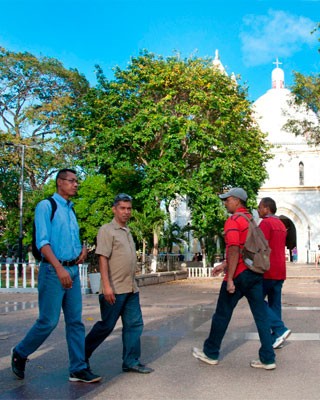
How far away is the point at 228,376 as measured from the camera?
219 inches

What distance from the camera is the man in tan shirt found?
564 centimetres

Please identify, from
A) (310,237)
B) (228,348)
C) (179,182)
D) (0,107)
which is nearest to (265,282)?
(228,348)

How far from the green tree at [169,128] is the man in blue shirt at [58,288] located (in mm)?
17596

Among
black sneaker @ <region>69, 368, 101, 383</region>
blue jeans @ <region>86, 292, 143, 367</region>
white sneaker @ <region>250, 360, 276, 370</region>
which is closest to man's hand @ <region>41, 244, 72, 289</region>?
blue jeans @ <region>86, 292, 143, 367</region>

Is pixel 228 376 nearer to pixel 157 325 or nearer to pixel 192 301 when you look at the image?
pixel 157 325

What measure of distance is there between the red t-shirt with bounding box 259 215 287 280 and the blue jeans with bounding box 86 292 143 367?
2103 millimetres

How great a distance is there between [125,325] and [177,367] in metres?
0.71

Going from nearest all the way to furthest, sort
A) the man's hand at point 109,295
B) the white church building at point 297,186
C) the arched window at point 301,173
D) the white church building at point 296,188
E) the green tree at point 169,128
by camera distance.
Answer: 1. the man's hand at point 109,295
2. the green tree at point 169,128
3. the white church building at point 296,188
4. the white church building at point 297,186
5. the arched window at point 301,173

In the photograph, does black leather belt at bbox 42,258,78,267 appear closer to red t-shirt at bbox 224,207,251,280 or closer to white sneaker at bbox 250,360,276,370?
red t-shirt at bbox 224,207,251,280

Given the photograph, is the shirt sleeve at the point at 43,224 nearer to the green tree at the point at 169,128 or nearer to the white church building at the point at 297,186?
the green tree at the point at 169,128

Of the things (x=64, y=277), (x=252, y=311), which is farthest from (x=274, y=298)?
(x=64, y=277)

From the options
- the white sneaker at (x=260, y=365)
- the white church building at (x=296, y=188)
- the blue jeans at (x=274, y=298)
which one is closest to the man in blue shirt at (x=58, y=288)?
the white sneaker at (x=260, y=365)

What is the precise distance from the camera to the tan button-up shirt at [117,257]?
18.6 feet

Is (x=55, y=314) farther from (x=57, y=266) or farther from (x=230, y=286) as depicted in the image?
(x=230, y=286)
